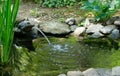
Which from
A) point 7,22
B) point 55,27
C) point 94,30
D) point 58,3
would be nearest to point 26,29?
point 55,27

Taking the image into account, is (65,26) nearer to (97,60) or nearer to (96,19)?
(96,19)

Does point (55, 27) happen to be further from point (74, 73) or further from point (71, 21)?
point (74, 73)

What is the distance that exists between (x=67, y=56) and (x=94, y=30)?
1465 millimetres

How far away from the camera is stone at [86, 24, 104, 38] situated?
20.0 ft

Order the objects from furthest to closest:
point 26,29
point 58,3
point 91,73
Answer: point 58,3 < point 26,29 < point 91,73

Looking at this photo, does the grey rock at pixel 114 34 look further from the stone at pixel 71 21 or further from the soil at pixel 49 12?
the soil at pixel 49 12

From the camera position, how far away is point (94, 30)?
6.25m

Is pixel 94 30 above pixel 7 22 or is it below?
below

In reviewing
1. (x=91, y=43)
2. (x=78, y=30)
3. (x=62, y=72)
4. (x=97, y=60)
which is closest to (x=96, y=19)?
(x=78, y=30)

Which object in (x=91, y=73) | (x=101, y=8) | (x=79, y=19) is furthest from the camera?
(x=79, y=19)

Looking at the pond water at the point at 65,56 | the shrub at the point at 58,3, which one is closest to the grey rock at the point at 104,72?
the pond water at the point at 65,56

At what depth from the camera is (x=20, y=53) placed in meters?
4.84

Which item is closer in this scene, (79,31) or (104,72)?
(104,72)

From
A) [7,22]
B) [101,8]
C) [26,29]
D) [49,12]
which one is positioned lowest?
[49,12]
